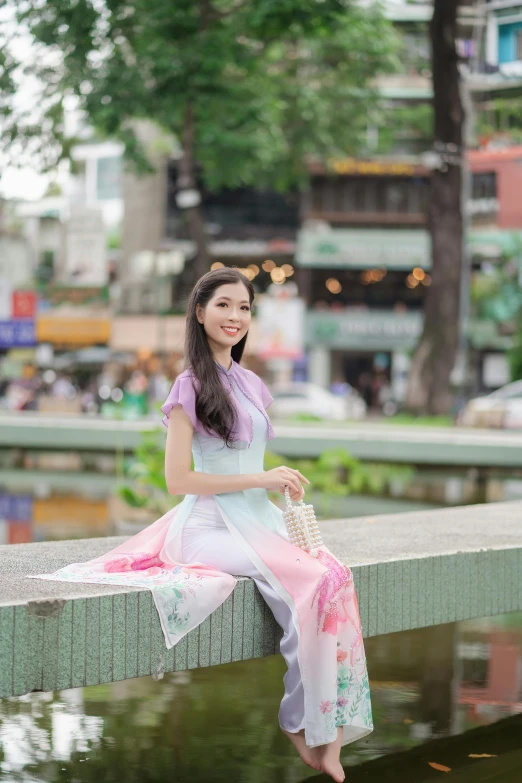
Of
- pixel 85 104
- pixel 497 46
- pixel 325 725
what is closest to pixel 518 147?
pixel 497 46

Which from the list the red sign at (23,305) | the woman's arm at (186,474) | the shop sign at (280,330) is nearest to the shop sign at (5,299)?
the red sign at (23,305)

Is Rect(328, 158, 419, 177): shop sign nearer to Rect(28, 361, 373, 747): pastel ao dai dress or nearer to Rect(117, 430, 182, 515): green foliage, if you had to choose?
Rect(117, 430, 182, 515): green foliage

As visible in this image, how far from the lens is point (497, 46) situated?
54.2 feet

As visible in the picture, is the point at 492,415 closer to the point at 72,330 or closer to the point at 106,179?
the point at 72,330

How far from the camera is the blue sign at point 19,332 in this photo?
3394cm

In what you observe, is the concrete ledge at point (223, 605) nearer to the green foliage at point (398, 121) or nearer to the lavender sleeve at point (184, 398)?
the lavender sleeve at point (184, 398)

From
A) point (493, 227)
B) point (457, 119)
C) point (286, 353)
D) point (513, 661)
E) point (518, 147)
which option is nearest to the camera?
point (513, 661)

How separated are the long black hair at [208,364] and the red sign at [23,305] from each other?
98.6 ft

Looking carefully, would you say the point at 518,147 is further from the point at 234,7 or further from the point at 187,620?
the point at 187,620

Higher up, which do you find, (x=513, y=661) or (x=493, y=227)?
(x=493, y=227)

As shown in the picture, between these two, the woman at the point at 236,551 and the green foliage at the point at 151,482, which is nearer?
the woman at the point at 236,551

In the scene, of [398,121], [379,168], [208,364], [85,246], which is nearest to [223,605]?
[208,364]

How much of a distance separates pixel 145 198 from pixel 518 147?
23.0m

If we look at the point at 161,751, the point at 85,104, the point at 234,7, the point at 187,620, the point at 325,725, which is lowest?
the point at 161,751
